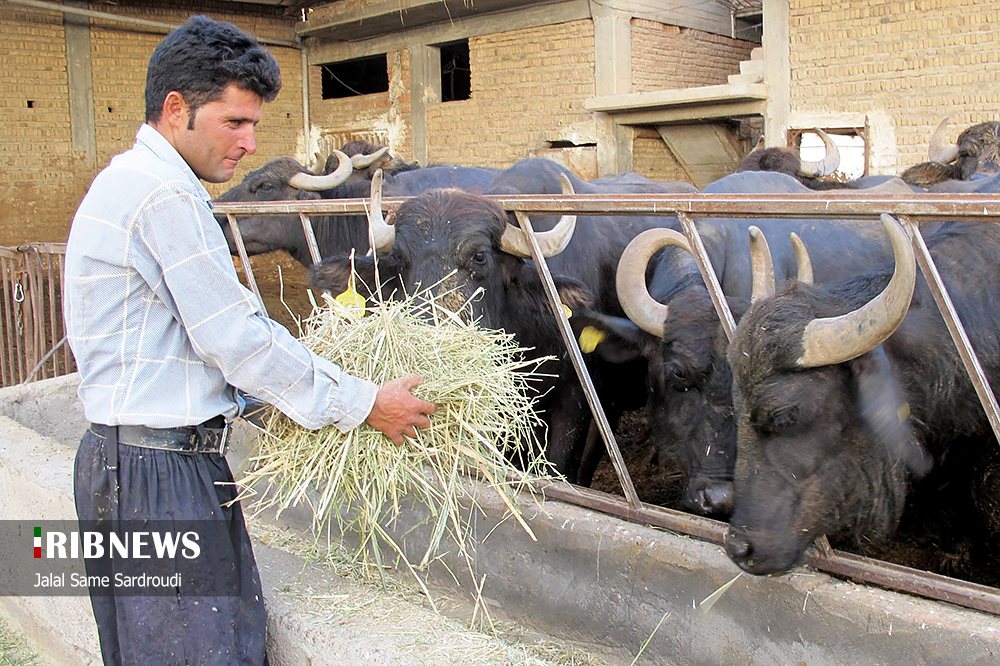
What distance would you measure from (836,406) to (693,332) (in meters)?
0.77

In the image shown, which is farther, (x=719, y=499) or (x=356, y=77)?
(x=356, y=77)

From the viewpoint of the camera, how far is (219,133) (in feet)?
6.78

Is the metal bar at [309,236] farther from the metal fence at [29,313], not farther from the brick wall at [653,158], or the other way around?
the brick wall at [653,158]

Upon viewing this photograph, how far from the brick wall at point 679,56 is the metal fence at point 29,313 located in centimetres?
711

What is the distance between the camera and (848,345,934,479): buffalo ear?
8.65ft

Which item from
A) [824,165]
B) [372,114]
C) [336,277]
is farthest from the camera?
[372,114]

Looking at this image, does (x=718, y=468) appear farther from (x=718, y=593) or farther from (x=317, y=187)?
(x=317, y=187)

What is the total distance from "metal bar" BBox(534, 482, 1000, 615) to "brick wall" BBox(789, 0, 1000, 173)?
6548mm

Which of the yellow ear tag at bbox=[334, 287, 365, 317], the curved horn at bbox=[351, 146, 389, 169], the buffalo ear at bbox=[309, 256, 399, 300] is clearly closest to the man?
the yellow ear tag at bbox=[334, 287, 365, 317]

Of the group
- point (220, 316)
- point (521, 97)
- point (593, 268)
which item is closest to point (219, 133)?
point (220, 316)

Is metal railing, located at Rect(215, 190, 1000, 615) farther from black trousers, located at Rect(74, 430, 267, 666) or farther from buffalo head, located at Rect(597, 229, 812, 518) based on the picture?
black trousers, located at Rect(74, 430, 267, 666)

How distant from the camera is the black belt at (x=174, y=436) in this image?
213cm

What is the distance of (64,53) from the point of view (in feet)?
41.5

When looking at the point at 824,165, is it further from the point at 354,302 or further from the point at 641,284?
the point at 354,302
